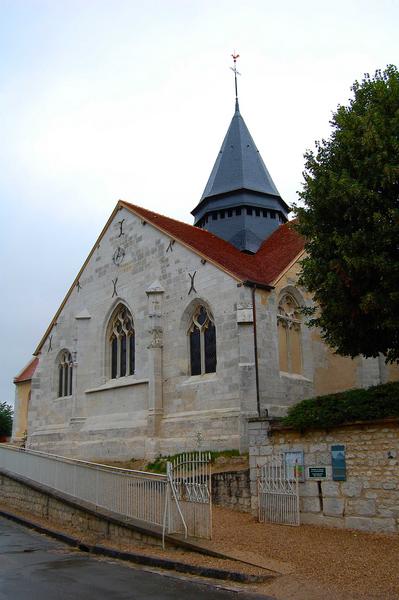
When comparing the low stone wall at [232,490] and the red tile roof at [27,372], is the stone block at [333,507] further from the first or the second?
the red tile roof at [27,372]

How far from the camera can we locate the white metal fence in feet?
37.1

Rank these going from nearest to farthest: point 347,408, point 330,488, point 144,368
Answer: point 347,408 < point 330,488 < point 144,368

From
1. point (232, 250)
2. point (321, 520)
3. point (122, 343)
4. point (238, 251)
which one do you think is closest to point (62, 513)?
point (321, 520)

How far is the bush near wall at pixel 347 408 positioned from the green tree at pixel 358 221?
4.91ft

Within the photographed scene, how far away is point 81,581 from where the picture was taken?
8.92 meters

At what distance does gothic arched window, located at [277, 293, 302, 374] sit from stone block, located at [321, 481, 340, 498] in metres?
8.19

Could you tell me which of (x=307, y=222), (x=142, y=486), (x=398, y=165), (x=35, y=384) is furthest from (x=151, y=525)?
(x=35, y=384)

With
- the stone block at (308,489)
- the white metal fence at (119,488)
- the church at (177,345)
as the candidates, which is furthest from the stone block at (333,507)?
the church at (177,345)

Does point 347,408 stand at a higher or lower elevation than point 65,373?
lower

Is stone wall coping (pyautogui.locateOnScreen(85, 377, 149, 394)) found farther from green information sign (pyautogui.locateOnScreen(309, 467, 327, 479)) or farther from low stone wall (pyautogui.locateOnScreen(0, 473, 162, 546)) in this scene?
green information sign (pyautogui.locateOnScreen(309, 467, 327, 479))

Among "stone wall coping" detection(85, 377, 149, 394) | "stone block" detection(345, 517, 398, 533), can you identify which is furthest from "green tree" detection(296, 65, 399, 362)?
"stone wall coping" detection(85, 377, 149, 394)

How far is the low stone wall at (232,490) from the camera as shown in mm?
13797

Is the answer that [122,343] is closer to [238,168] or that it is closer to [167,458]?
[167,458]

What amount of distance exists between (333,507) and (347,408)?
199 centimetres
